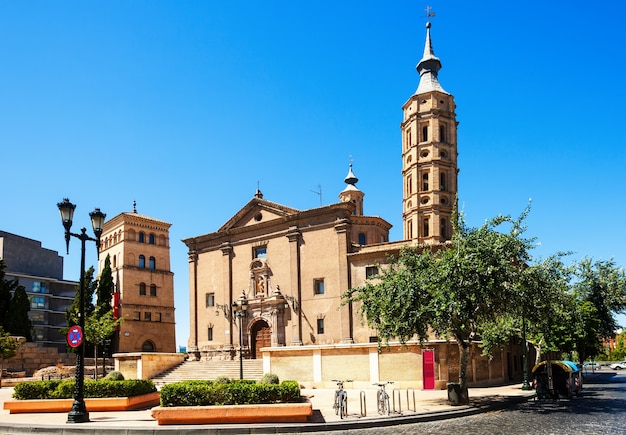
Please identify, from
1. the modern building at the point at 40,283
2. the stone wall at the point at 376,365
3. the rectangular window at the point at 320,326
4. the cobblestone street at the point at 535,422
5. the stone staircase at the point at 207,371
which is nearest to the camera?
the cobblestone street at the point at 535,422

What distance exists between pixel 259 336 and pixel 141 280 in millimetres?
22543

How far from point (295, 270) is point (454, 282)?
23075 millimetres

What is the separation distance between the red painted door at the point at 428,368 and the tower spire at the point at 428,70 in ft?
84.6

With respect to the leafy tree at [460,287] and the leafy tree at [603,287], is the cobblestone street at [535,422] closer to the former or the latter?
the leafy tree at [460,287]

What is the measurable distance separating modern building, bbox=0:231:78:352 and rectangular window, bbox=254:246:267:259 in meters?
32.0

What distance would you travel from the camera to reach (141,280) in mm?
61281

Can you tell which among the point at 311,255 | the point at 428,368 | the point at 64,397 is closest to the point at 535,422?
the point at 428,368

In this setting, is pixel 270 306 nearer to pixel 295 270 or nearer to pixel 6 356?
pixel 295 270

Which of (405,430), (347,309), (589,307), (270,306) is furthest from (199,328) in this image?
(405,430)

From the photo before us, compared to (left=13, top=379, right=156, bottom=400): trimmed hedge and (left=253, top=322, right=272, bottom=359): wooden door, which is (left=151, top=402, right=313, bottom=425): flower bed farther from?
(left=253, top=322, right=272, bottom=359): wooden door

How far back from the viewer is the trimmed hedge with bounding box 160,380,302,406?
17109 millimetres

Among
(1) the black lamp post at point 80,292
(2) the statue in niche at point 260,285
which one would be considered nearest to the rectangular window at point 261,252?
(2) the statue in niche at point 260,285

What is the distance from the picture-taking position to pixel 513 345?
38.3m

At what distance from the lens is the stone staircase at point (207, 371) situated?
37.3m
